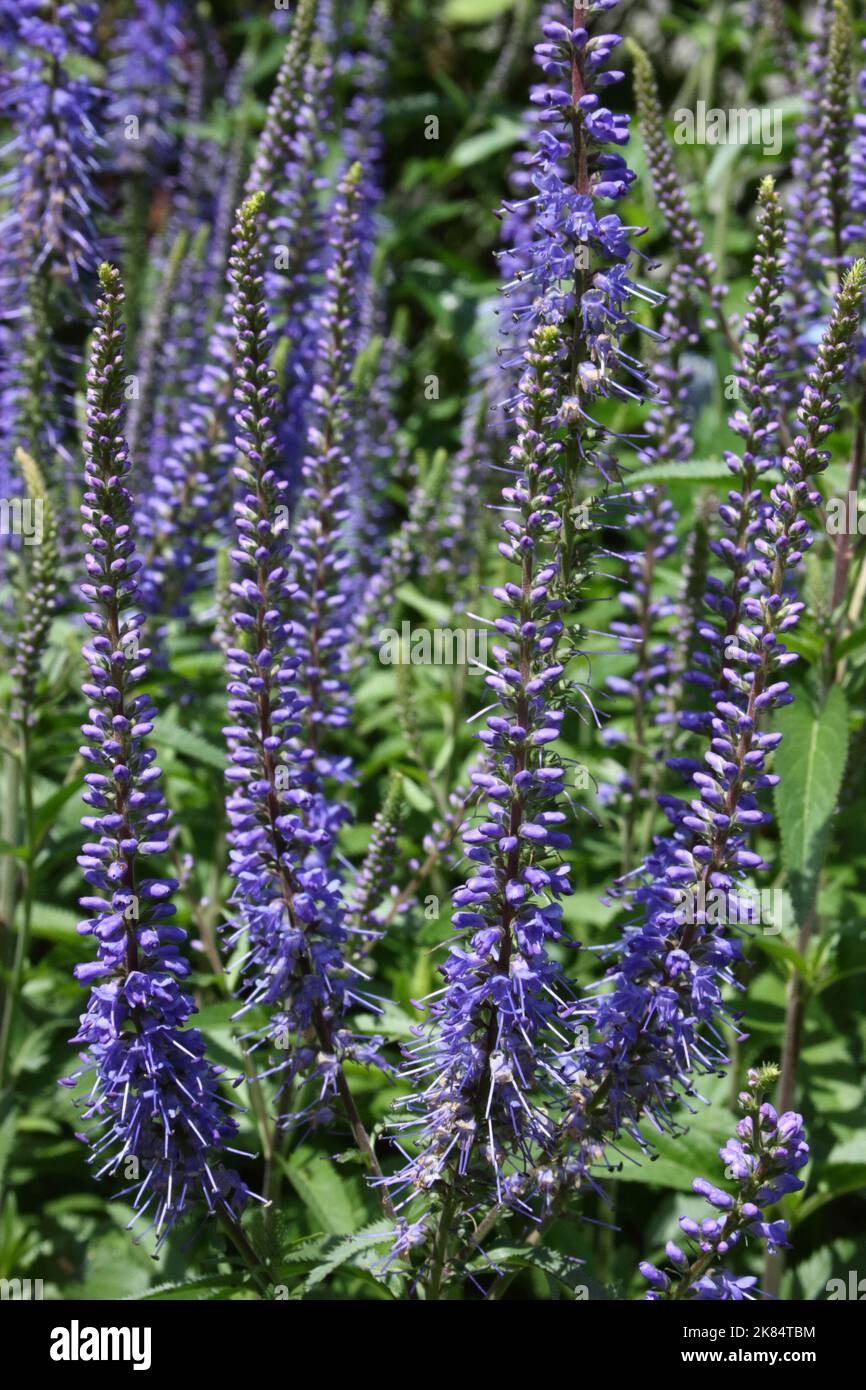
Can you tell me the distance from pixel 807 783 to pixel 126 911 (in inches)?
84.6

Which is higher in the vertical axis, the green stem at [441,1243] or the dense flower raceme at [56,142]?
the dense flower raceme at [56,142]

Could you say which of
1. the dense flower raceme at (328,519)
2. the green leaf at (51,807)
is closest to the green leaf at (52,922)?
the green leaf at (51,807)

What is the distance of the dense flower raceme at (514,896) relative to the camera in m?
3.23

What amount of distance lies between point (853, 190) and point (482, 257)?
511cm

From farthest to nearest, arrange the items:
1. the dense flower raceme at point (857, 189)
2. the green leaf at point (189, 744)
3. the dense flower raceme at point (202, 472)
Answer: the dense flower raceme at point (202, 472) → the dense flower raceme at point (857, 189) → the green leaf at point (189, 744)

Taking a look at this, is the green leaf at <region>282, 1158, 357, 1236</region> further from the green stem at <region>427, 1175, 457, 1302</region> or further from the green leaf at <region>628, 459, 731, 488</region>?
the green leaf at <region>628, 459, 731, 488</region>

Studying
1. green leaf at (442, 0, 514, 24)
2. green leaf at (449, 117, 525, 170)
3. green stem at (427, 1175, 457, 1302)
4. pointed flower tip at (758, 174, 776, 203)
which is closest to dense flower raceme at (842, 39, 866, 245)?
pointed flower tip at (758, 174, 776, 203)

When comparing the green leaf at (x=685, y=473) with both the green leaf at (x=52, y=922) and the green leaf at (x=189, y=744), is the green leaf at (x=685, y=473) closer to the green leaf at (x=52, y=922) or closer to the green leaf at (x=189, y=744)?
the green leaf at (x=189, y=744)

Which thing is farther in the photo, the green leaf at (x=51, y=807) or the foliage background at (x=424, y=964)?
the green leaf at (x=51, y=807)

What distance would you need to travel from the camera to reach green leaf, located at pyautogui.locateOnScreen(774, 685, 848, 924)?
420cm

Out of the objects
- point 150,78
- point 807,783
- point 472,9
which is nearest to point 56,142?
point 150,78

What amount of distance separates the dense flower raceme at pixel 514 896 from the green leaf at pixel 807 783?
99 centimetres

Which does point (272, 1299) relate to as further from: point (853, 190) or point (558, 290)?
point (853, 190)

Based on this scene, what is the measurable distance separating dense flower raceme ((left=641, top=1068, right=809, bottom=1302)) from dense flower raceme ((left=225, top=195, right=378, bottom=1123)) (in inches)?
38.4
